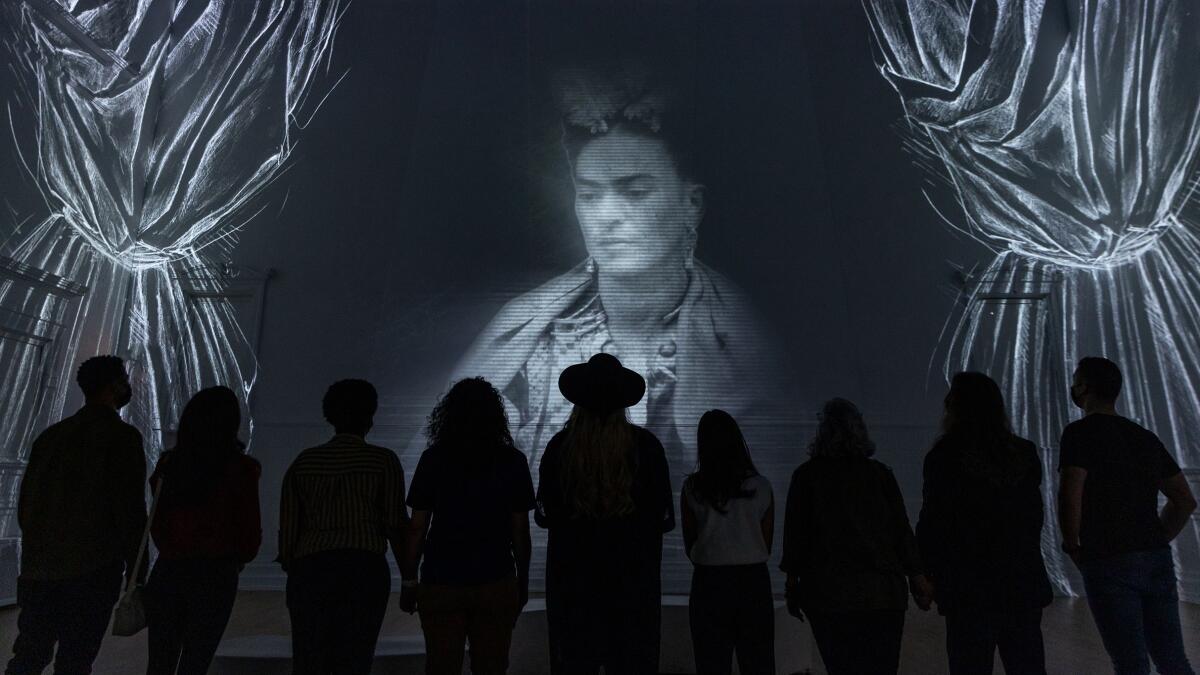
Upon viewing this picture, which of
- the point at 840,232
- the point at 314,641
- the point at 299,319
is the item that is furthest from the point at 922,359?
the point at 314,641

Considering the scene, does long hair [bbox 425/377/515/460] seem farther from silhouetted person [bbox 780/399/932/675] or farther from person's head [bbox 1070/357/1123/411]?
person's head [bbox 1070/357/1123/411]

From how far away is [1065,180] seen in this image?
5625 mm

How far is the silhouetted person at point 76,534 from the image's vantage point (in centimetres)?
187

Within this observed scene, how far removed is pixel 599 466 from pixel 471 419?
294 mm

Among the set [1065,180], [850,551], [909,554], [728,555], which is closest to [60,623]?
[728,555]

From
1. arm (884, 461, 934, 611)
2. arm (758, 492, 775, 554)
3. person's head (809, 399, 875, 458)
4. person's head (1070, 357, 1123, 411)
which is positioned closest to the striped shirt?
arm (758, 492, 775, 554)

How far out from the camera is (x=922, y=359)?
543 centimetres

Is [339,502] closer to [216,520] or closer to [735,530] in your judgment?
[216,520]

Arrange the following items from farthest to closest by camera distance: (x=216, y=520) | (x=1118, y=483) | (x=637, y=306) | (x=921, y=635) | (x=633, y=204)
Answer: (x=633, y=204), (x=637, y=306), (x=921, y=635), (x=1118, y=483), (x=216, y=520)

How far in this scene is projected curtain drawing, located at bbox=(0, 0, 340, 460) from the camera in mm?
5066

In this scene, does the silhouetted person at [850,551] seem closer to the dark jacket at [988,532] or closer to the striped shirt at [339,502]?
the dark jacket at [988,532]

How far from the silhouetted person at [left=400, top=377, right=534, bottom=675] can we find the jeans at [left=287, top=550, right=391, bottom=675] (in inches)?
3.7

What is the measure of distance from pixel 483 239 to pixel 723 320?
1.71 meters

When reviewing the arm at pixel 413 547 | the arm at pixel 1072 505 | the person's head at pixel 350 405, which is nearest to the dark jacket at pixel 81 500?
the person's head at pixel 350 405
